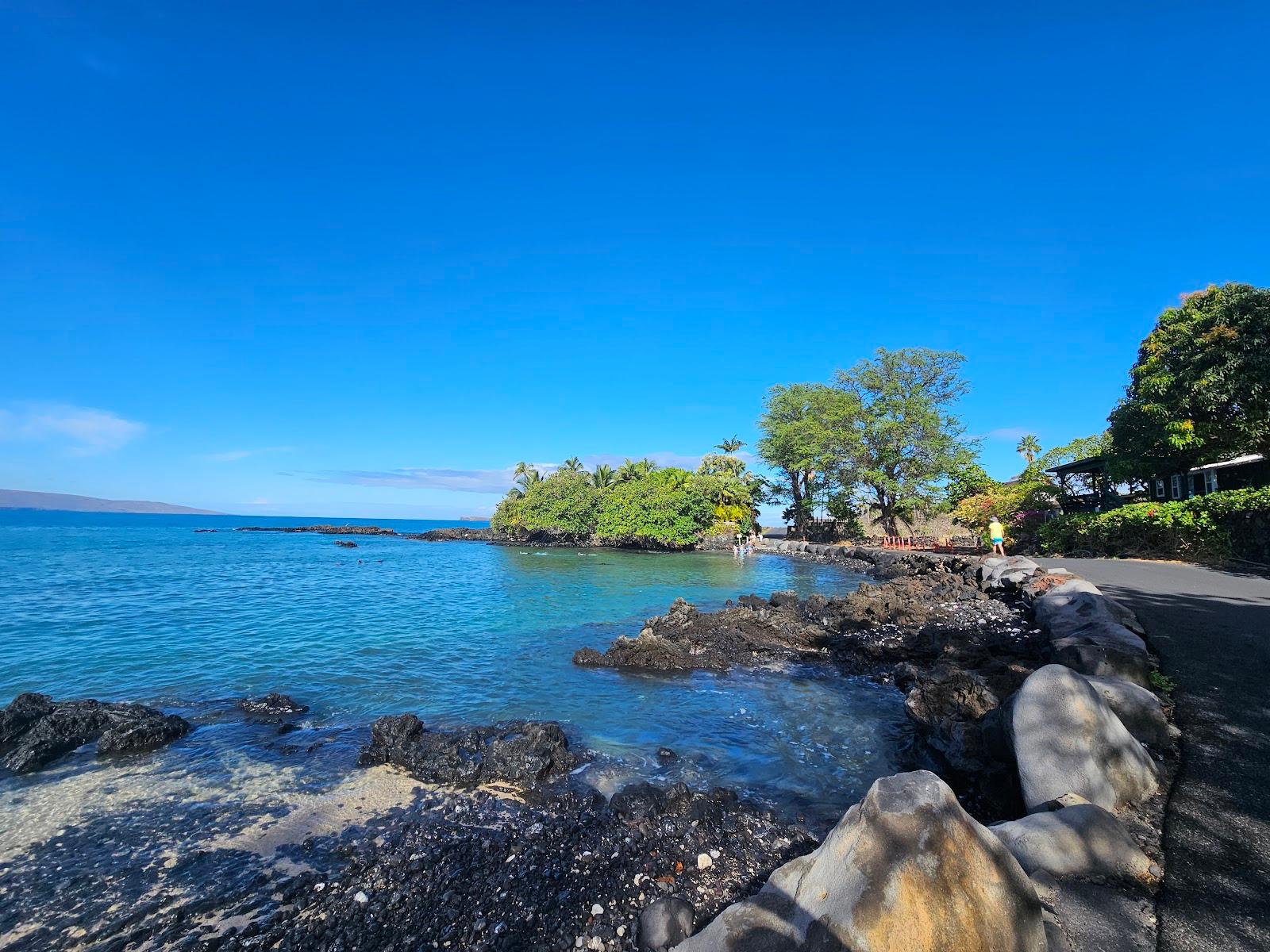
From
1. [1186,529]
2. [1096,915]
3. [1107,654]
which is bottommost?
[1096,915]

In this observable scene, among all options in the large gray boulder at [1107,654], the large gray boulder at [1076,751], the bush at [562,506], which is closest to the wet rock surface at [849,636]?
the large gray boulder at [1107,654]

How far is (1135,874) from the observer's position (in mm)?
3656

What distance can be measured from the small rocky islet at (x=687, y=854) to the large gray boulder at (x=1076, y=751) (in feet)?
0.05

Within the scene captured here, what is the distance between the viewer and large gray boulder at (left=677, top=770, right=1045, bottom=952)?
290cm

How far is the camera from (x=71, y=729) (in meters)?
8.80

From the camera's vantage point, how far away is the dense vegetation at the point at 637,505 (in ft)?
184

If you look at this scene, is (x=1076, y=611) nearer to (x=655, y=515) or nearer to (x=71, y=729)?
(x=71, y=729)

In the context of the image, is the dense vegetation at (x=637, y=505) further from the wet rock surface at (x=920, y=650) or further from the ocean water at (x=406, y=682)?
the wet rock surface at (x=920, y=650)

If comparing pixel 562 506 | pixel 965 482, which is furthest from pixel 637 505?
pixel 965 482

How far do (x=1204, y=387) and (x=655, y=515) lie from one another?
132 feet

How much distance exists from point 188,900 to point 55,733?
18.6 ft

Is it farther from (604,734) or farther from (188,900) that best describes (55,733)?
(604,734)

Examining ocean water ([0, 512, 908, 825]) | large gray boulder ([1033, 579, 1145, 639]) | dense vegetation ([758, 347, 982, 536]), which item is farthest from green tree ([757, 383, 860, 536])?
large gray boulder ([1033, 579, 1145, 639])

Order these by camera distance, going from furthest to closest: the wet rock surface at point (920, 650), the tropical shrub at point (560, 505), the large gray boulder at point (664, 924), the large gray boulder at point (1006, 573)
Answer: the tropical shrub at point (560, 505) < the large gray boulder at point (1006, 573) < the wet rock surface at point (920, 650) < the large gray boulder at point (664, 924)
